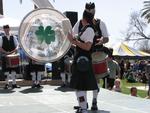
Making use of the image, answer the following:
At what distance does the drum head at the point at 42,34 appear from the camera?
11.9m

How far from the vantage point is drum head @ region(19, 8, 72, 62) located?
467 inches

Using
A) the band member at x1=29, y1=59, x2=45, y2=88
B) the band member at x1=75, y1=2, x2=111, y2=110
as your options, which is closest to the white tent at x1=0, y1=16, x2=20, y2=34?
the band member at x1=29, y1=59, x2=45, y2=88

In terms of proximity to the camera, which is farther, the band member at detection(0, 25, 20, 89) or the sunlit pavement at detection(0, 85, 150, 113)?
the band member at detection(0, 25, 20, 89)

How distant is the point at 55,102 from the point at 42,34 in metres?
2.89

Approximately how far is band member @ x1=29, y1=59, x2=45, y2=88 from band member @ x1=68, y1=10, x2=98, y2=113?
5.24m

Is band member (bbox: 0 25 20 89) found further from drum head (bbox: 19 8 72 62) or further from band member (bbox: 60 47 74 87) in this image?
band member (bbox: 60 47 74 87)

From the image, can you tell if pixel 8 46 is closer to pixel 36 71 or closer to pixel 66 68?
pixel 36 71

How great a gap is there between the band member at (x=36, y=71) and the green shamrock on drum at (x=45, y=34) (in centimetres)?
122

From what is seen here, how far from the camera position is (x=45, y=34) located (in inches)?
476

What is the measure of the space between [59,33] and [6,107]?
3483mm

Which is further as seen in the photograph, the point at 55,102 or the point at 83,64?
the point at 55,102

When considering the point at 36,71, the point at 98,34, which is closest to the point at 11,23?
the point at 36,71

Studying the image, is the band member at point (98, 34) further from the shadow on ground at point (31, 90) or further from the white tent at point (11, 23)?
the white tent at point (11, 23)

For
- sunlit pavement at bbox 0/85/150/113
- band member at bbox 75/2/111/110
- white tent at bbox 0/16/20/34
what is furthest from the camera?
white tent at bbox 0/16/20/34
